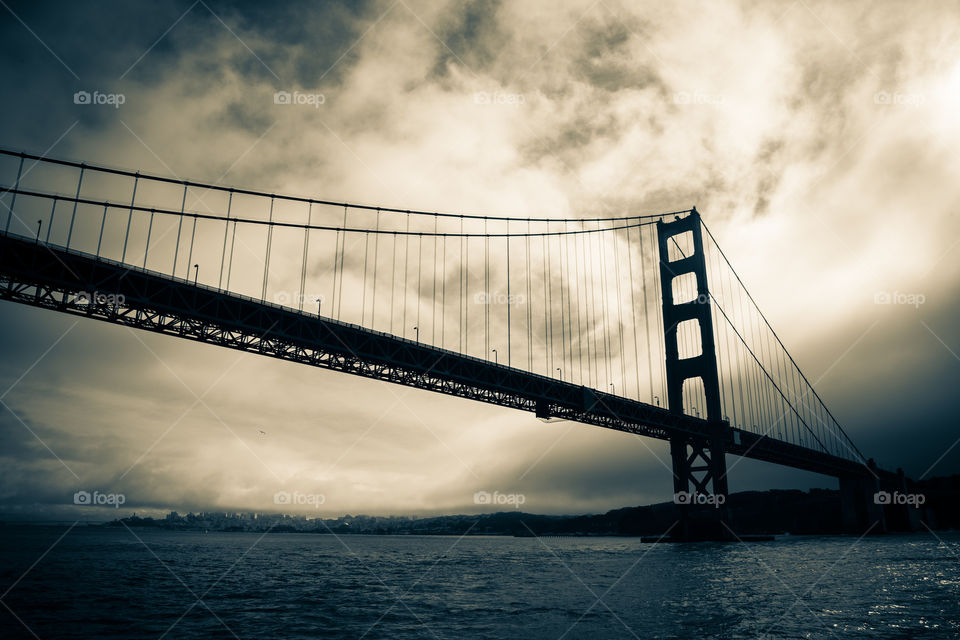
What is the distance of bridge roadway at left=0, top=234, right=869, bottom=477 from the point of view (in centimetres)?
2770

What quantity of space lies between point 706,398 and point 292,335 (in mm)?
36084

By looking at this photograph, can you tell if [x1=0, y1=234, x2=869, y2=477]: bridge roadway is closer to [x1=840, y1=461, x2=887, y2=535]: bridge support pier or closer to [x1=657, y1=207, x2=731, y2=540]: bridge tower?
[x1=657, y1=207, x2=731, y2=540]: bridge tower

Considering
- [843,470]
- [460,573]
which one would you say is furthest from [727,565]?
[843,470]

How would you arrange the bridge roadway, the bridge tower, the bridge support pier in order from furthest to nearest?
1. the bridge support pier
2. the bridge tower
3. the bridge roadway

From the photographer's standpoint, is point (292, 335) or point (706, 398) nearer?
point (292, 335)

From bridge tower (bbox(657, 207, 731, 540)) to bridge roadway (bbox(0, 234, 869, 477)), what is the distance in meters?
1.80

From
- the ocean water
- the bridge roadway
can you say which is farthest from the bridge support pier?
the ocean water

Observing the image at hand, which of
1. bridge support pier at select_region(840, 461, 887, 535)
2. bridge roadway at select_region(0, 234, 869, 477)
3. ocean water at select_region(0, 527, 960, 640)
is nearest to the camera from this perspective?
ocean water at select_region(0, 527, 960, 640)

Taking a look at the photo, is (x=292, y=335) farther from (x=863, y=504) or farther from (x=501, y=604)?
(x=863, y=504)

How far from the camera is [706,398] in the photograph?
53562mm

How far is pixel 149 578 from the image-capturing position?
2794 cm

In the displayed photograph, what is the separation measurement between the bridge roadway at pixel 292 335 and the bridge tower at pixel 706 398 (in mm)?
1797

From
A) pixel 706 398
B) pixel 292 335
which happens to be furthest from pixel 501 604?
pixel 706 398

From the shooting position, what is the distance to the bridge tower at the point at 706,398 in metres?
50.9
